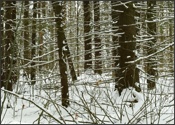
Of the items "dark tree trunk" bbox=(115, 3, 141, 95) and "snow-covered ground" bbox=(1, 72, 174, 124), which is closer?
"snow-covered ground" bbox=(1, 72, 174, 124)

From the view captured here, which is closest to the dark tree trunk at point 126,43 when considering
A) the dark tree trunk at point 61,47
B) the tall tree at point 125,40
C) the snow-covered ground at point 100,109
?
the tall tree at point 125,40

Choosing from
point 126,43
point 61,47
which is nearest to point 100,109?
point 61,47

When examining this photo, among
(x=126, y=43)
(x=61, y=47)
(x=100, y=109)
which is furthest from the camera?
(x=126, y=43)

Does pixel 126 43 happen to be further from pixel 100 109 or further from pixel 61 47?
pixel 100 109

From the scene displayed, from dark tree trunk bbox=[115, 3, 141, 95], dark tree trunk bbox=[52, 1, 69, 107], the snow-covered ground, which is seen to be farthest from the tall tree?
dark tree trunk bbox=[52, 1, 69, 107]

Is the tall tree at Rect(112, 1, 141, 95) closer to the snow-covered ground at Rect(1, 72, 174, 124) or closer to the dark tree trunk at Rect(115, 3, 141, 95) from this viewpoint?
the dark tree trunk at Rect(115, 3, 141, 95)

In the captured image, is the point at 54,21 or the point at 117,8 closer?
the point at 54,21

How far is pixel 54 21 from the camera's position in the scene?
5996mm

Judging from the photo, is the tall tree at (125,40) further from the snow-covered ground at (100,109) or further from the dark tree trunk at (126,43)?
the snow-covered ground at (100,109)

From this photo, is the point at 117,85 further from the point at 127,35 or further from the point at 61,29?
the point at 61,29

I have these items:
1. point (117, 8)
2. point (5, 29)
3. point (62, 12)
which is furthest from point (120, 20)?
point (5, 29)

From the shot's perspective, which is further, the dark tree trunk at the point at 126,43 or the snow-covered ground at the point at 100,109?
the dark tree trunk at the point at 126,43

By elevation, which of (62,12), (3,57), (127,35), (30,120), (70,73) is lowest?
(30,120)

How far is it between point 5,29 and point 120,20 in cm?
273
